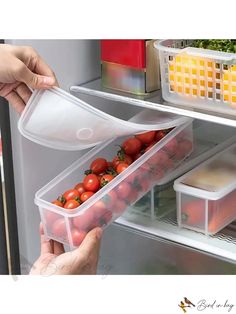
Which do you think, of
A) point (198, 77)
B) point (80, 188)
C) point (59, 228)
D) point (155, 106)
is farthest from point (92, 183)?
point (198, 77)

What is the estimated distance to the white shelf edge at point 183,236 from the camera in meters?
1.98

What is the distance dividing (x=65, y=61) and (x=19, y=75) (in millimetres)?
265

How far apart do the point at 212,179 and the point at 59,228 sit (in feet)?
1.33

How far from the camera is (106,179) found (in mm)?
1967

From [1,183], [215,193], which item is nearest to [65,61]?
[1,183]

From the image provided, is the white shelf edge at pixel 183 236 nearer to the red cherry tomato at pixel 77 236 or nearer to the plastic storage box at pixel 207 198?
the plastic storage box at pixel 207 198

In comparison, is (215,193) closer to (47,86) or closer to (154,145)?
(154,145)

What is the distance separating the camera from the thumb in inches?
71.6

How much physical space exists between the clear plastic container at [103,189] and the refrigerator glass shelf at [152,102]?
3.9 inches

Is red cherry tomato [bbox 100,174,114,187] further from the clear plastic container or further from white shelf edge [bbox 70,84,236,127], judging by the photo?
white shelf edge [bbox 70,84,236,127]
